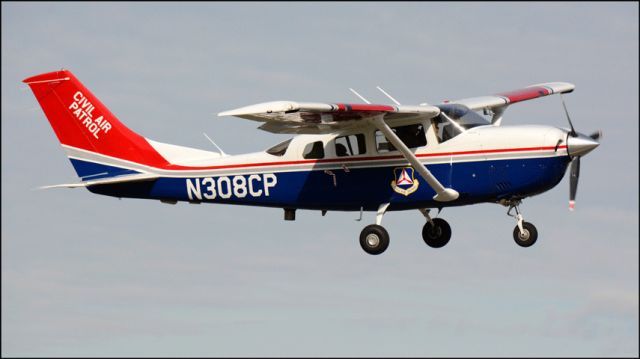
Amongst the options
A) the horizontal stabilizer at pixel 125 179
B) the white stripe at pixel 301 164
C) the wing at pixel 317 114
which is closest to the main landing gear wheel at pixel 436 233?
the white stripe at pixel 301 164

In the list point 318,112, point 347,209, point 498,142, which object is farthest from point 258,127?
point 498,142

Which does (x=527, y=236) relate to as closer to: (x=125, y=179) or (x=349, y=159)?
(x=349, y=159)

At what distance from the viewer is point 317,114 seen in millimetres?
22281

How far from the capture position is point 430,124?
2392 centimetres

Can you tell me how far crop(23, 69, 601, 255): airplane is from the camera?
907 inches

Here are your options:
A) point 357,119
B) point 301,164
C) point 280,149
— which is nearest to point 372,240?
point 301,164

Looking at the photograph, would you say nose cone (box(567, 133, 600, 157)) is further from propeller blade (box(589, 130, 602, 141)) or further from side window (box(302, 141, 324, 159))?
side window (box(302, 141, 324, 159))

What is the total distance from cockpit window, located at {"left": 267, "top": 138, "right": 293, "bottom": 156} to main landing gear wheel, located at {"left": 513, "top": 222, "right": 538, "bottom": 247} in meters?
5.24

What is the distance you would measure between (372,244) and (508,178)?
126 inches

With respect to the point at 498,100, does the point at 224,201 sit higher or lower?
lower

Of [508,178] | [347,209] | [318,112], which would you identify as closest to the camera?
[318,112]

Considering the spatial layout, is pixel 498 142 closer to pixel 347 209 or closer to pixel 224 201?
pixel 347 209

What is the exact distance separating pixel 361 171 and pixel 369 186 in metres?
0.35

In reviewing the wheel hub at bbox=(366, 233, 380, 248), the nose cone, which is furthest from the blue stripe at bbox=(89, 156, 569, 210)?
the wheel hub at bbox=(366, 233, 380, 248)
